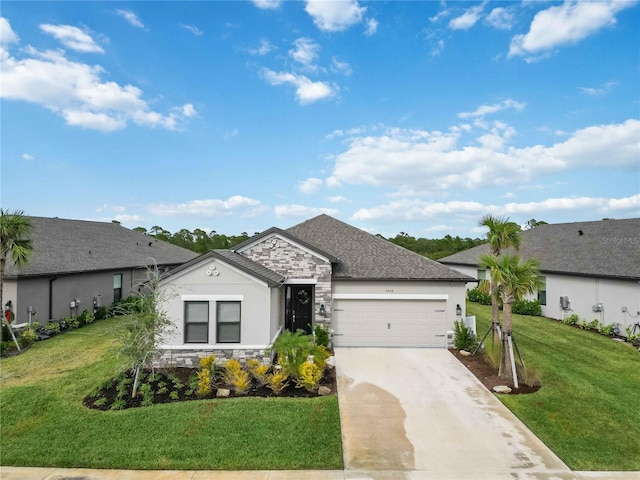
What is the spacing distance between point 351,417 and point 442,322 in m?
7.57

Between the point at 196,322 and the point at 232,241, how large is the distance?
1374 inches

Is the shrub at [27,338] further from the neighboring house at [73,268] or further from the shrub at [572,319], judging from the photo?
the shrub at [572,319]

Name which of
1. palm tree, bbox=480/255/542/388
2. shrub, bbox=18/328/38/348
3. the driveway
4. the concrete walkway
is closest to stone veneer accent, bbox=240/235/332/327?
the driveway

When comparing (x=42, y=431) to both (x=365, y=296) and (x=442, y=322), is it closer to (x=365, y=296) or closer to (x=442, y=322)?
(x=365, y=296)

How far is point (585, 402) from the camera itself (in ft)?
29.1

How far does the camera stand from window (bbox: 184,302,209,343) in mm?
11320

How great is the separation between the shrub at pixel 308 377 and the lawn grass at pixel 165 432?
0.61 metres

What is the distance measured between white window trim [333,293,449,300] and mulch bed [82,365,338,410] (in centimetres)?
428

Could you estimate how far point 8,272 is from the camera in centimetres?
1514

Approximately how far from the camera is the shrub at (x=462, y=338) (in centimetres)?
1370

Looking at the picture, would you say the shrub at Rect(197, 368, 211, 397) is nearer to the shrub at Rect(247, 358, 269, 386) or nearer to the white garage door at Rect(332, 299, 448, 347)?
the shrub at Rect(247, 358, 269, 386)

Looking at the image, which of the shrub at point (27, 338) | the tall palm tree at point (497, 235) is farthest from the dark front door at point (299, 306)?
the shrub at point (27, 338)

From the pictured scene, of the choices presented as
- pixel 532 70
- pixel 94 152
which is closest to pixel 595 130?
pixel 532 70

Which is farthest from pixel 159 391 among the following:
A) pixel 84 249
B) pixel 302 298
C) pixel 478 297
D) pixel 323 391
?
pixel 478 297
